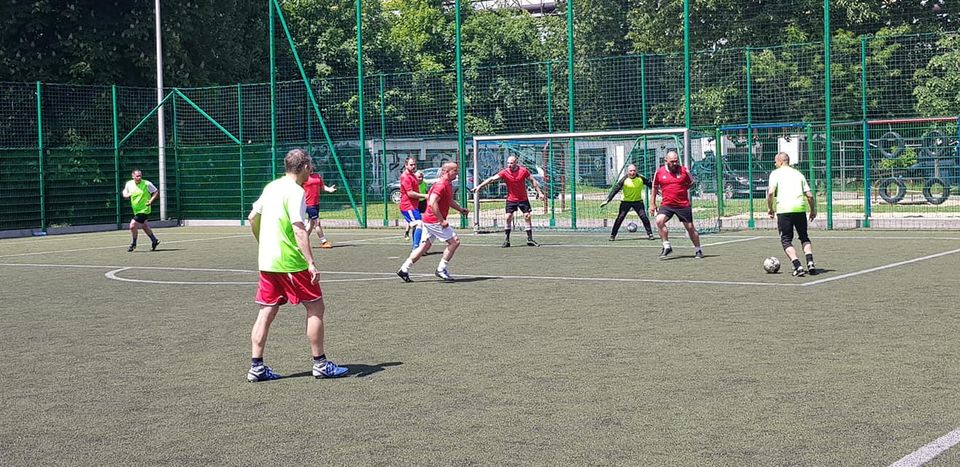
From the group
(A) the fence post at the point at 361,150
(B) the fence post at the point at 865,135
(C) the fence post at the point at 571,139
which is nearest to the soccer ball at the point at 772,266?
(B) the fence post at the point at 865,135

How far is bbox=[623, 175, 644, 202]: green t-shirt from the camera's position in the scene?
24484 mm

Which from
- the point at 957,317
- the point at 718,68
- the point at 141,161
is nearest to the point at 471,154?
the point at 718,68

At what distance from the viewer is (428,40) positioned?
7112 centimetres

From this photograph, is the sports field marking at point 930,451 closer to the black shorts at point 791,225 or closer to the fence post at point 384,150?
the black shorts at point 791,225

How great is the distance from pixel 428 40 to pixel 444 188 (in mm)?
55330

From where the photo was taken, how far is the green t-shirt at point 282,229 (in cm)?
892

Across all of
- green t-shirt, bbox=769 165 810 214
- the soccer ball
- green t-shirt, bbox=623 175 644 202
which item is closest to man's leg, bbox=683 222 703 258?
green t-shirt, bbox=769 165 810 214

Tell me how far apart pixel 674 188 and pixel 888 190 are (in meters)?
12.9

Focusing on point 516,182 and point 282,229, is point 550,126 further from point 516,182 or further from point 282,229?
point 282,229

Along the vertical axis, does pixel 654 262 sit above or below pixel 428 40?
below

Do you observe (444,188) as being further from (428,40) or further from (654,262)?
(428,40)

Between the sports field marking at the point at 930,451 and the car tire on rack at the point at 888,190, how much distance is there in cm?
2463

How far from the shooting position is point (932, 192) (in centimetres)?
2992

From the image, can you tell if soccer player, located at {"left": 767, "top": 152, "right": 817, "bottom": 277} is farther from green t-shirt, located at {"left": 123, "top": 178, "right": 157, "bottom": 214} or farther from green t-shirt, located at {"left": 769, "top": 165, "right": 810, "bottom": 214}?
green t-shirt, located at {"left": 123, "top": 178, "right": 157, "bottom": 214}
